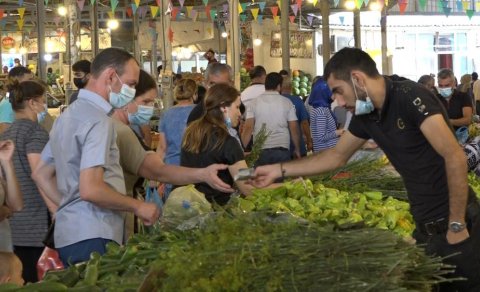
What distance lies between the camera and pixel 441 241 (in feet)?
13.0

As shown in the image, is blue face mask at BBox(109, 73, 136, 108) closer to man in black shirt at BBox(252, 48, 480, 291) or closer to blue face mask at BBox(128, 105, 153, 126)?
man in black shirt at BBox(252, 48, 480, 291)

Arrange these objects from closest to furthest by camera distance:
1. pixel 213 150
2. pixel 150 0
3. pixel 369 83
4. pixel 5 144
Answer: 1. pixel 369 83
2. pixel 5 144
3. pixel 213 150
4. pixel 150 0

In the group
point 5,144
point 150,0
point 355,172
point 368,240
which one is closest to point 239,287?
point 368,240

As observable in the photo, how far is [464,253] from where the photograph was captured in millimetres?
3900

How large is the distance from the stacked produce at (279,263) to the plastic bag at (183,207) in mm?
852

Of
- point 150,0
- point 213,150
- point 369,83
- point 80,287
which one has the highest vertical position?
point 150,0

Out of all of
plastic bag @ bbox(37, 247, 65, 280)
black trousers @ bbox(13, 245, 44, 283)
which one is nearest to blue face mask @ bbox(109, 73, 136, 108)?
plastic bag @ bbox(37, 247, 65, 280)

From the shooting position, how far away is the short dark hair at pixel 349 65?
3.92 m

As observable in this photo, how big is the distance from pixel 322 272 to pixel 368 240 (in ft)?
1.02

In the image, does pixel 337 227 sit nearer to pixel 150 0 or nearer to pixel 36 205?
pixel 36 205

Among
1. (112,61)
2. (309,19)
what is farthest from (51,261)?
(309,19)

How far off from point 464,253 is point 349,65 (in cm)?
102

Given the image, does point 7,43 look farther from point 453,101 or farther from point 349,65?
point 349,65

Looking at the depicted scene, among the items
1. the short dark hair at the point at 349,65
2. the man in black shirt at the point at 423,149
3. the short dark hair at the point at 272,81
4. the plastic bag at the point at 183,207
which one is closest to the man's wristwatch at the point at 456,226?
the man in black shirt at the point at 423,149
